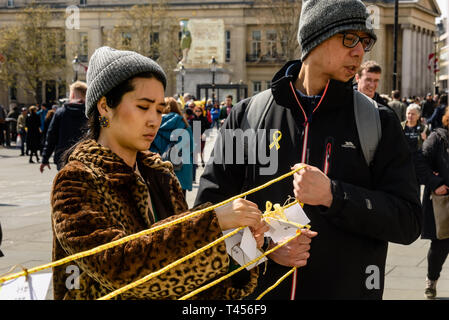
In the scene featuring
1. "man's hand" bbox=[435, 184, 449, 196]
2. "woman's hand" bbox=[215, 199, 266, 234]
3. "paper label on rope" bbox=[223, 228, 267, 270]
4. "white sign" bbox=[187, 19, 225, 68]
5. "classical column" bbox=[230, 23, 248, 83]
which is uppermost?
"classical column" bbox=[230, 23, 248, 83]

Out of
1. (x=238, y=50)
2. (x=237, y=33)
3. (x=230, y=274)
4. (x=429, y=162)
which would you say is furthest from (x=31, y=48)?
(x=230, y=274)

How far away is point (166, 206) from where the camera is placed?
253cm

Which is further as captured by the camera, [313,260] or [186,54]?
[186,54]

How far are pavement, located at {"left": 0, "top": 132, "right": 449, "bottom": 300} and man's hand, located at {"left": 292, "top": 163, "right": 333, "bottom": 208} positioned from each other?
354 cm

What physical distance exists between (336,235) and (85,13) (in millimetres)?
68934

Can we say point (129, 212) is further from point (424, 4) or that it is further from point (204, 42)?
point (424, 4)

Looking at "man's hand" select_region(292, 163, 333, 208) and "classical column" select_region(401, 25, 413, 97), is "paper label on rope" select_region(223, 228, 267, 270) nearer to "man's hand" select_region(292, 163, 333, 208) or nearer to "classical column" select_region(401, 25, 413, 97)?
"man's hand" select_region(292, 163, 333, 208)

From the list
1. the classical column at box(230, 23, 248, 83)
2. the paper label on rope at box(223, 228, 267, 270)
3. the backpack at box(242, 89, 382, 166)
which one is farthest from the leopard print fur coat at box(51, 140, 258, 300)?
the classical column at box(230, 23, 248, 83)

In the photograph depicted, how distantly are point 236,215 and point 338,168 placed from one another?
747 millimetres

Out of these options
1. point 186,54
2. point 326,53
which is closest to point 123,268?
point 326,53

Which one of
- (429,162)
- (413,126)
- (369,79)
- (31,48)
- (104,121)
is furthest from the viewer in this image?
(31,48)

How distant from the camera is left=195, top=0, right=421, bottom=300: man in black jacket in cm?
256

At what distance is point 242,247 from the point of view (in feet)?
7.02
